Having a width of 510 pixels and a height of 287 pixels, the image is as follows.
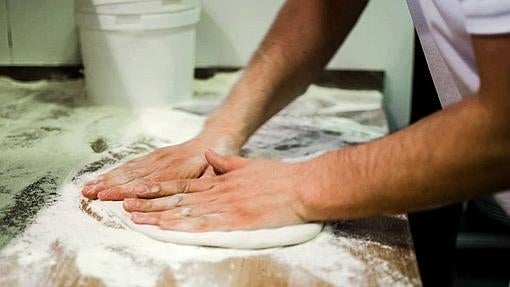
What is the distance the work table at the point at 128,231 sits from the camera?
0.77 m

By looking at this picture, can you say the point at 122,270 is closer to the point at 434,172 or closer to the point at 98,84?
the point at 434,172

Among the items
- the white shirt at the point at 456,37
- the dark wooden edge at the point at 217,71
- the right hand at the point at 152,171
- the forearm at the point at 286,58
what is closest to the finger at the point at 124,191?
the right hand at the point at 152,171

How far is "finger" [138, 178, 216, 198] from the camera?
0.91 m

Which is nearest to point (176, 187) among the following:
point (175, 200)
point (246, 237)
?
point (175, 200)

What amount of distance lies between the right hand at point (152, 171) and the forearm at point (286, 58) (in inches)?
2.5

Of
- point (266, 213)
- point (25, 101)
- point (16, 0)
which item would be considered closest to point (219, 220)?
point (266, 213)

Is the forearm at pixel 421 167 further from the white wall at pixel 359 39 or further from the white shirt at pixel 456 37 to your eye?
the white wall at pixel 359 39

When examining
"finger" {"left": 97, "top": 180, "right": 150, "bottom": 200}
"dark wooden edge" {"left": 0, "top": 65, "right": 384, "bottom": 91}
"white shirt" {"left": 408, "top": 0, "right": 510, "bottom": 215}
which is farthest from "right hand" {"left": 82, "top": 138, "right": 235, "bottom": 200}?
"dark wooden edge" {"left": 0, "top": 65, "right": 384, "bottom": 91}

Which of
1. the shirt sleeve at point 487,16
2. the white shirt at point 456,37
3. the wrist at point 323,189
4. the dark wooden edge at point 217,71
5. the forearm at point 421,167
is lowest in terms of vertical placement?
the dark wooden edge at point 217,71

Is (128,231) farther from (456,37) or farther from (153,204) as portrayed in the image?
(456,37)

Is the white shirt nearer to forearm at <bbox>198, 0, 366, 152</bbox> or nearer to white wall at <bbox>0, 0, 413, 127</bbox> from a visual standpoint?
forearm at <bbox>198, 0, 366, 152</bbox>

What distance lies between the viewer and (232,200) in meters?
0.86

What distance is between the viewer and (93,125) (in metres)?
1.29

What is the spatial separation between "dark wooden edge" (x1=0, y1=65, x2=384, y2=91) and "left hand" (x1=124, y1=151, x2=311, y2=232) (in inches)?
27.4
